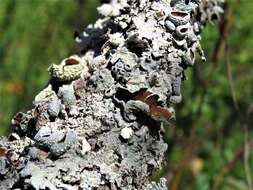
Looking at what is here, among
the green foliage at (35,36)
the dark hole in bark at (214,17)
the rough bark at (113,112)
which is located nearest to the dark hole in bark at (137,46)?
the rough bark at (113,112)

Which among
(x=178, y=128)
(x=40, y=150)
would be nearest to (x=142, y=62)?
(x=40, y=150)

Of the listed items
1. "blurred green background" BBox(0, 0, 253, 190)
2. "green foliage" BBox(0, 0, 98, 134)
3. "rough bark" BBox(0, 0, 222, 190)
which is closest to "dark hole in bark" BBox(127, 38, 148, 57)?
"rough bark" BBox(0, 0, 222, 190)

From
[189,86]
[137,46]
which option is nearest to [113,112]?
[137,46]

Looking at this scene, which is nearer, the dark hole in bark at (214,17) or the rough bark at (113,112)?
the rough bark at (113,112)

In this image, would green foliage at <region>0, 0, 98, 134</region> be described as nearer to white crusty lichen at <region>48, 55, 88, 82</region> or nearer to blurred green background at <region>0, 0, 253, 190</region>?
blurred green background at <region>0, 0, 253, 190</region>

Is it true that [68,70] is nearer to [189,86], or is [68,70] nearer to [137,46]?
[137,46]

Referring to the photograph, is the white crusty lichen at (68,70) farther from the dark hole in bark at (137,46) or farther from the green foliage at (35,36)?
the green foliage at (35,36)

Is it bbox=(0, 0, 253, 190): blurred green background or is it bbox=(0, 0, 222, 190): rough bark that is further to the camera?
bbox=(0, 0, 253, 190): blurred green background
